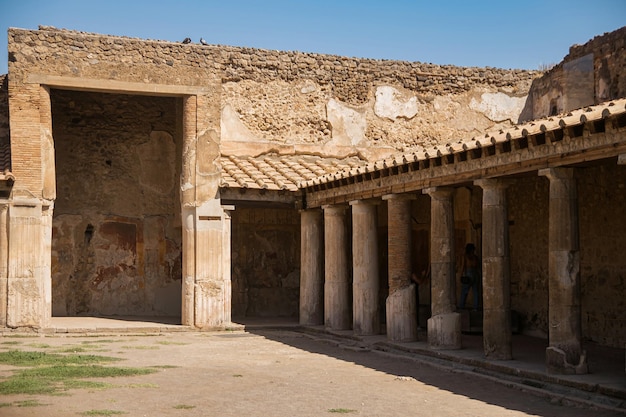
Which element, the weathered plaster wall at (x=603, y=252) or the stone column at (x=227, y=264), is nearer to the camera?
the weathered plaster wall at (x=603, y=252)

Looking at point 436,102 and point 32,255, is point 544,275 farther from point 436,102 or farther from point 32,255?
point 32,255

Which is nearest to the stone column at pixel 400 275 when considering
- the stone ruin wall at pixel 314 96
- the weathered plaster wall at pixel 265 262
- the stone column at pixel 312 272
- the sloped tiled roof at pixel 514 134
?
the sloped tiled roof at pixel 514 134

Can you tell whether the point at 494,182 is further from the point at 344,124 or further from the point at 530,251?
the point at 344,124

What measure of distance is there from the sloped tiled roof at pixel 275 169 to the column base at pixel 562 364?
7691mm

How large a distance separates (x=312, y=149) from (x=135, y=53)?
13.5 ft

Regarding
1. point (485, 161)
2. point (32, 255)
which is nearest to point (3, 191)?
point (32, 255)

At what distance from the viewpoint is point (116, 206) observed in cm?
1852

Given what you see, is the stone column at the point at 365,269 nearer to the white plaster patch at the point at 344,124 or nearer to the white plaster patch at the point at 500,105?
the white plaster patch at the point at 344,124

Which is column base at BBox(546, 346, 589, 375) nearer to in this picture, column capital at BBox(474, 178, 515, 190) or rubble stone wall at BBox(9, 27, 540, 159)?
column capital at BBox(474, 178, 515, 190)

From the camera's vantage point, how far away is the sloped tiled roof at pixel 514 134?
8.62 meters

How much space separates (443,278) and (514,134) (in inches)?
115

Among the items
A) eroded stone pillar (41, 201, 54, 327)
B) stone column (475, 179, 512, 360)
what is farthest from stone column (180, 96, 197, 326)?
stone column (475, 179, 512, 360)

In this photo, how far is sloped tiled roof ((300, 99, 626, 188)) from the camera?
862cm

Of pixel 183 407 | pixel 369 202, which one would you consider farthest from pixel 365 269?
pixel 183 407
